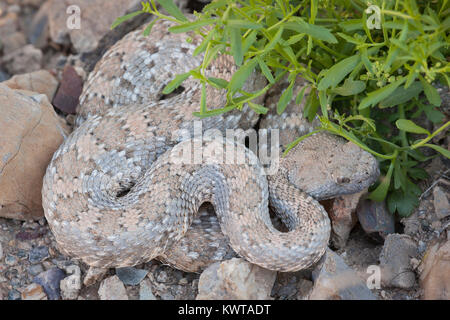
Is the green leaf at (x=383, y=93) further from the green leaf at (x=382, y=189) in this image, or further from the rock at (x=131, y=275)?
the rock at (x=131, y=275)

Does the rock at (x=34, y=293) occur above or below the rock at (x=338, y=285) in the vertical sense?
below

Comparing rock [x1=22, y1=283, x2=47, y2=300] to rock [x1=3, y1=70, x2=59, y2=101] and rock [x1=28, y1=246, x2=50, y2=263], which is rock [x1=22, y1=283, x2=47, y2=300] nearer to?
rock [x1=28, y1=246, x2=50, y2=263]

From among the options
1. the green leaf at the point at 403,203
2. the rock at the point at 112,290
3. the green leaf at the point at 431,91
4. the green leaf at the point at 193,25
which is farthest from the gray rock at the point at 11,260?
the green leaf at the point at 431,91

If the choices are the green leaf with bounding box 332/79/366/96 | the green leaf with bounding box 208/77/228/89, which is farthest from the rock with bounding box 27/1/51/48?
the green leaf with bounding box 332/79/366/96
